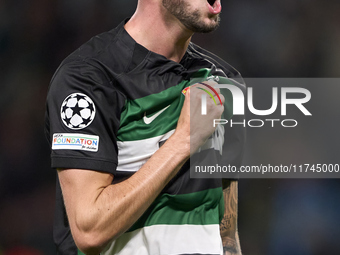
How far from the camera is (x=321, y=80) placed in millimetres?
3520

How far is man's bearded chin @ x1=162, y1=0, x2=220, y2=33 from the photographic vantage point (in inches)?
69.3

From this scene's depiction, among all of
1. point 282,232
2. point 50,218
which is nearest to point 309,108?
point 282,232

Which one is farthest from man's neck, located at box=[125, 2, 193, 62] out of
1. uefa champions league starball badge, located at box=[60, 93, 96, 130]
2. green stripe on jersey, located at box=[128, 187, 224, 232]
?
green stripe on jersey, located at box=[128, 187, 224, 232]

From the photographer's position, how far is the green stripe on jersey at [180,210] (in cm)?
165

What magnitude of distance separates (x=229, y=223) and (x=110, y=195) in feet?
2.24

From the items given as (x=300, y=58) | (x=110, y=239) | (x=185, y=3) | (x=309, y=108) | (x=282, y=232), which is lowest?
(x=110, y=239)

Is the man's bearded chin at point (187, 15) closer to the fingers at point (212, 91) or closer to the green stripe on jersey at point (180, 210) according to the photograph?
the fingers at point (212, 91)

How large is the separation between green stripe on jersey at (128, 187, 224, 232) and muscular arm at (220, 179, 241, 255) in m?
0.27

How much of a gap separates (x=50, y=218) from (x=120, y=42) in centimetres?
188

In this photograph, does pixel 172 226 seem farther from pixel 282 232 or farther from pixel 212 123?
pixel 282 232

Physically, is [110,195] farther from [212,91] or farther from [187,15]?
[187,15]

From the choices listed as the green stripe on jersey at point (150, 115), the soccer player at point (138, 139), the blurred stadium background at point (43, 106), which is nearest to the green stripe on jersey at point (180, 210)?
the soccer player at point (138, 139)

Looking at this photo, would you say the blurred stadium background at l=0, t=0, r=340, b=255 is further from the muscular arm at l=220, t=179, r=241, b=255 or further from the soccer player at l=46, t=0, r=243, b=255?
the soccer player at l=46, t=0, r=243, b=255

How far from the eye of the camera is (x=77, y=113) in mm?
1552
